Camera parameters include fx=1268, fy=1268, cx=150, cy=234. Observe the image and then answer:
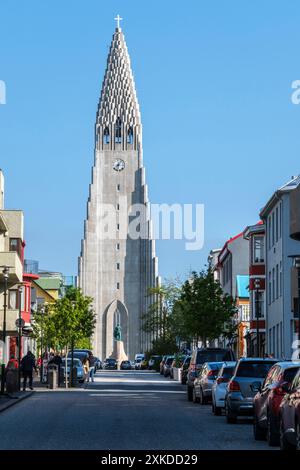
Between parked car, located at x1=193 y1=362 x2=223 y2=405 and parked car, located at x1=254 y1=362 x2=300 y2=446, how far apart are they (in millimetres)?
15443

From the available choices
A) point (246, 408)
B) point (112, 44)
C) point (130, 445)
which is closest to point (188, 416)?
point (246, 408)

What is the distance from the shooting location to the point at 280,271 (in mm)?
74375

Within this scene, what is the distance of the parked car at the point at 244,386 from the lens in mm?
29453

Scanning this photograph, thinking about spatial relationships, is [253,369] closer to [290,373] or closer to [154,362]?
[290,373]

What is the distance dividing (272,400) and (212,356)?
26.6 meters

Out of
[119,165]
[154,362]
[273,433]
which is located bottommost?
[273,433]

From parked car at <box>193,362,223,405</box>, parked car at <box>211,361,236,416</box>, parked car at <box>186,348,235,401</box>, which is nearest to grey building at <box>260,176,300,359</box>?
parked car at <box>186,348,235,401</box>

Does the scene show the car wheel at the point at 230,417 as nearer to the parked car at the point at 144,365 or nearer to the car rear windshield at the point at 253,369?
the car rear windshield at the point at 253,369

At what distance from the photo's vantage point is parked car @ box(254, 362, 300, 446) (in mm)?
21781

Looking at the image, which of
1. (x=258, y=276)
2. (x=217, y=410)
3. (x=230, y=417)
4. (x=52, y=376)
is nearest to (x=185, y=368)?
(x=52, y=376)

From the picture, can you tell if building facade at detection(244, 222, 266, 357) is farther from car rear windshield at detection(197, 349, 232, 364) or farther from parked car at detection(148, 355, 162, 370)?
parked car at detection(148, 355, 162, 370)

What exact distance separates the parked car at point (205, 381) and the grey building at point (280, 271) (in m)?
25.0

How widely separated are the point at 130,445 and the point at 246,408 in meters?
8.40

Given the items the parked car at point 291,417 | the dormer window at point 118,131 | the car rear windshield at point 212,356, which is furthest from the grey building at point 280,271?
the dormer window at point 118,131
